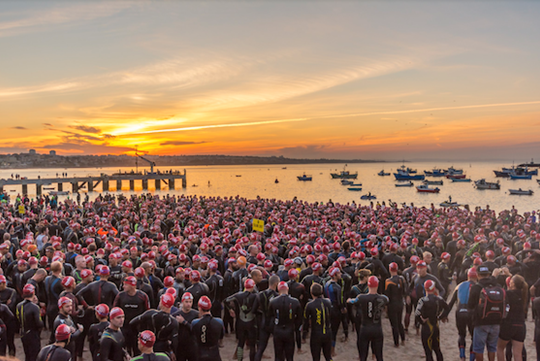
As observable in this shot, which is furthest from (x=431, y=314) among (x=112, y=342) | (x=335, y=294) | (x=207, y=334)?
(x=112, y=342)

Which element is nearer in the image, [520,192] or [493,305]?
[493,305]

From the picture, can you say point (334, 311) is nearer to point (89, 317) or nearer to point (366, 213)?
point (89, 317)

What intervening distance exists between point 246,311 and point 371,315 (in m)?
2.39

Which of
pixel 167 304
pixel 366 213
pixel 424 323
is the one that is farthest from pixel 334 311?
pixel 366 213

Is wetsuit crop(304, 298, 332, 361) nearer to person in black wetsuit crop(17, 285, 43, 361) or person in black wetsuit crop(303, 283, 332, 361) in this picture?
person in black wetsuit crop(303, 283, 332, 361)

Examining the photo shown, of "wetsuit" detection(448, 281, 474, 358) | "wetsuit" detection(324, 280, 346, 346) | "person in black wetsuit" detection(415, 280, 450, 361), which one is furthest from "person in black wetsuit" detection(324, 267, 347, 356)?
"wetsuit" detection(448, 281, 474, 358)

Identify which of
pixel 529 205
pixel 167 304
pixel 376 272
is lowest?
pixel 529 205

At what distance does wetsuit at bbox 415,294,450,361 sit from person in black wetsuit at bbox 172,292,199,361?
13.8 feet

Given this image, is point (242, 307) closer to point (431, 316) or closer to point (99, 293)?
point (99, 293)

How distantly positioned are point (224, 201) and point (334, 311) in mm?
18851

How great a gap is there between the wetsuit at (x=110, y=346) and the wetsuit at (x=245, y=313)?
7.56ft

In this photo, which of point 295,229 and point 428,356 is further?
point 295,229

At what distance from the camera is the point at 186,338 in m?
5.82

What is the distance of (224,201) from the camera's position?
25.8m
